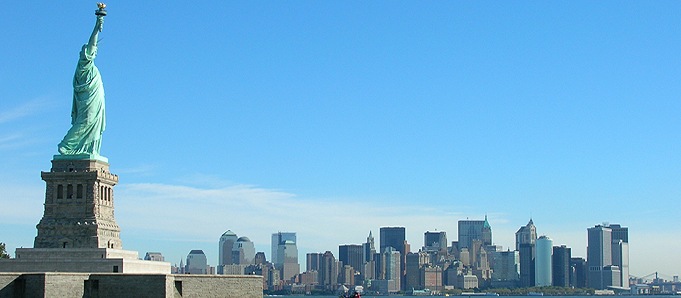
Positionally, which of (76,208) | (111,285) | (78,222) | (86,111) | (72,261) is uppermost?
(86,111)

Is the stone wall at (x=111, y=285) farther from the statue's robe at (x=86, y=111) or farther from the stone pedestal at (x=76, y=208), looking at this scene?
the statue's robe at (x=86, y=111)

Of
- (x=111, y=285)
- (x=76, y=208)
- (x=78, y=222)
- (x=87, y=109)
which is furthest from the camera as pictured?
(x=87, y=109)

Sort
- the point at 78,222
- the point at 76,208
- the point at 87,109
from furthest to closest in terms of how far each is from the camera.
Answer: the point at 87,109 < the point at 76,208 < the point at 78,222

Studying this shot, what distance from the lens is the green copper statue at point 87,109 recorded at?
7494cm

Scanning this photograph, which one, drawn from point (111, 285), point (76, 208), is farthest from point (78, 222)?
point (111, 285)

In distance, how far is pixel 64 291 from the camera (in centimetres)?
6297

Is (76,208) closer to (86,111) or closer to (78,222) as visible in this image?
(78,222)

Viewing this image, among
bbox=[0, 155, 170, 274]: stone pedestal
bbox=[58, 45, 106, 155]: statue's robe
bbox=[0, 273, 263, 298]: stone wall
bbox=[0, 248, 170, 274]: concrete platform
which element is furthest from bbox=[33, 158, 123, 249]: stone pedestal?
bbox=[0, 273, 263, 298]: stone wall

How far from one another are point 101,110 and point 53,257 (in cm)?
1236

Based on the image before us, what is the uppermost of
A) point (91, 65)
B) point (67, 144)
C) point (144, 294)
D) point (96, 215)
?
point (91, 65)

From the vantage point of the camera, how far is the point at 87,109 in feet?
248

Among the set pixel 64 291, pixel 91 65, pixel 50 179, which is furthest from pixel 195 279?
pixel 91 65

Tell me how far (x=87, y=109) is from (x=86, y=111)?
181 millimetres

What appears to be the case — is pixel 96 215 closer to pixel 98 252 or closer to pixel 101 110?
pixel 98 252
